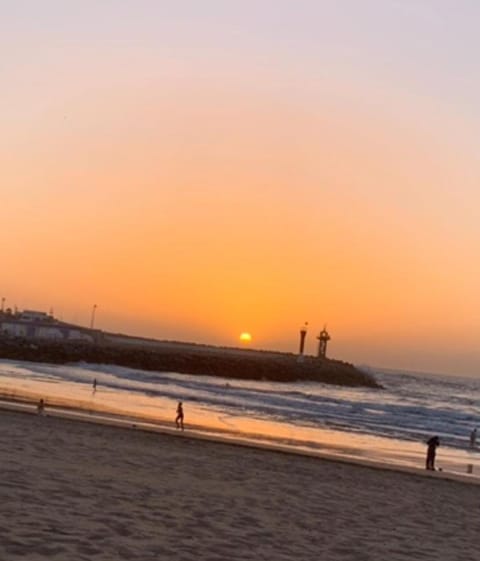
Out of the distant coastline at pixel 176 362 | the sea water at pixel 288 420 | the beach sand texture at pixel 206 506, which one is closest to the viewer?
the beach sand texture at pixel 206 506

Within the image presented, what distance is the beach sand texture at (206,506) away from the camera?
7227 millimetres

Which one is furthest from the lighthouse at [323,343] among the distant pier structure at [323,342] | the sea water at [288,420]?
the sea water at [288,420]

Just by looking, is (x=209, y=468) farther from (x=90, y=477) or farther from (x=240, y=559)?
(x=240, y=559)

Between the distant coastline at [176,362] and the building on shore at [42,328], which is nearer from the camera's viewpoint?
the distant coastline at [176,362]

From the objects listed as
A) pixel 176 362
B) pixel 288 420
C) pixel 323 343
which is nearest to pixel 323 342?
pixel 323 343

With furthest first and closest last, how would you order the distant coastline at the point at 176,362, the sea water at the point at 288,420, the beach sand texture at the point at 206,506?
the distant coastline at the point at 176,362
the sea water at the point at 288,420
the beach sand texture at the point at 206,506

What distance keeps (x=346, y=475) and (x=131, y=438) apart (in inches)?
177

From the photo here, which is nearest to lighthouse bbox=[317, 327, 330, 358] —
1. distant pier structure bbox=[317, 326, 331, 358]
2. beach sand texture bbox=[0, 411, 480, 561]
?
distant pier structure bbox=[317, 326, 331, 358]

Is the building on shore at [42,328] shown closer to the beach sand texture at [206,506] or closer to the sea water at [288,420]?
the sea water at [288,420]

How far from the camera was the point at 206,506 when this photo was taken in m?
9.62

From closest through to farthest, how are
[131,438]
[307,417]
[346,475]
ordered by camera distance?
[346,475]
[131,438]
[307,417]

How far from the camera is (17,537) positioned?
21.6ft

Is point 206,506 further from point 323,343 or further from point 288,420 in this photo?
point 323,343

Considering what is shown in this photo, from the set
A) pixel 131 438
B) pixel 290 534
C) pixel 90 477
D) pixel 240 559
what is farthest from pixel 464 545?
pixel 131 438
